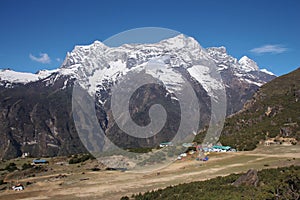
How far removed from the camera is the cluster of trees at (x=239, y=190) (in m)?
32.8

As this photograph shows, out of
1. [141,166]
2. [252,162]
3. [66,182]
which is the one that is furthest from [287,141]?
[66,182]

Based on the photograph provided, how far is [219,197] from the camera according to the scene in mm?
33844

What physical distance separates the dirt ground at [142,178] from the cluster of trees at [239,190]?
243 inches

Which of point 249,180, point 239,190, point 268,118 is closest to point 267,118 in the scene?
point 268,118

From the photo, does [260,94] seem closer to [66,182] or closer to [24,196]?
[66,182]

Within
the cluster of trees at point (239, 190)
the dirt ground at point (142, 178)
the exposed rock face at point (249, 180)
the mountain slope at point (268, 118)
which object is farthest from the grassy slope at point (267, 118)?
the exposed rock face at point (249, 180)

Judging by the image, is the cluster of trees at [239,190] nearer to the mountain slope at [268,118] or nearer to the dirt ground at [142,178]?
the dirt ground at [142,178]

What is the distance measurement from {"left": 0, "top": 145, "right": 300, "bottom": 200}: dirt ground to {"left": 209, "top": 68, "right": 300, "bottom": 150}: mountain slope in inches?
484

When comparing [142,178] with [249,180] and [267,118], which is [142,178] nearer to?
[249,180]

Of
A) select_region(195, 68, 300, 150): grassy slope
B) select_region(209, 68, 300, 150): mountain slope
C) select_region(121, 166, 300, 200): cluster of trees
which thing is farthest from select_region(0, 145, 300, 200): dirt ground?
select_region(195, 68, 300, 150): grassy slope

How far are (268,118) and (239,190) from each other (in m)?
65.0

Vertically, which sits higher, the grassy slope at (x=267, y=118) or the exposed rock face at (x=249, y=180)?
the grassy slope at (x=267, y=118)

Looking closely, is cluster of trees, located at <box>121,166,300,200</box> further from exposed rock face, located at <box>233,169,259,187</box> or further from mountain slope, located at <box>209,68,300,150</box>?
mountain slope, located at <box>209,68,300,150</box>

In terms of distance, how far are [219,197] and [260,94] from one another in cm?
8942
